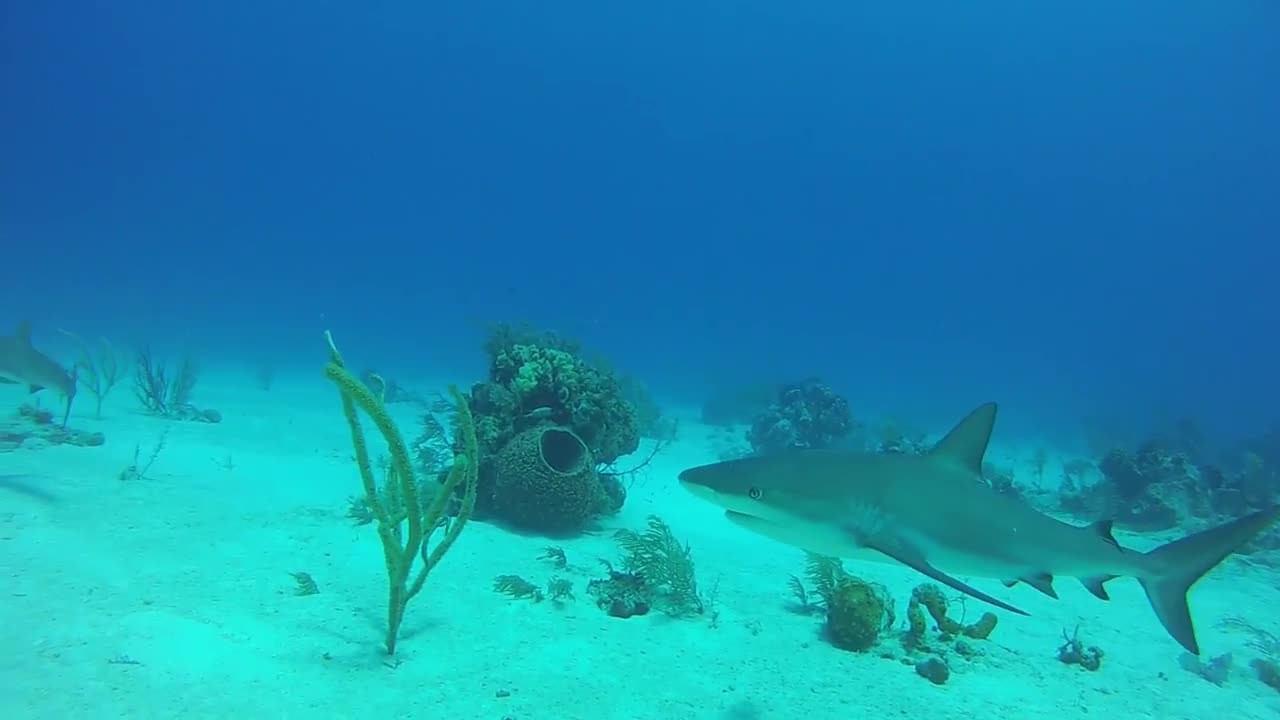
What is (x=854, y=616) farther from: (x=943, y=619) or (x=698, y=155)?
(x=698, y=155)

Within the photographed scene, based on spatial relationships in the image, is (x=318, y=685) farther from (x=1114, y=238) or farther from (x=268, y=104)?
(x=1114, y=238)

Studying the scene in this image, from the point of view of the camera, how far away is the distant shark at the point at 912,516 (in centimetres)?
299

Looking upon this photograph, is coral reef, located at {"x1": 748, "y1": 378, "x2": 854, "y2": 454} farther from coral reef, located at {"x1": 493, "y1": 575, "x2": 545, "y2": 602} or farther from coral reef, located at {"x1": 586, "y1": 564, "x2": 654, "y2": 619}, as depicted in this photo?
coral reef, located at {"x1": 493, "y1": 575, "x2": 545, "y2": 602}

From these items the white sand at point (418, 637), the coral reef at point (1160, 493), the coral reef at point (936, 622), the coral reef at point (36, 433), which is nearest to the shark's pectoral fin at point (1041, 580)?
the white sand at point (418, 637)

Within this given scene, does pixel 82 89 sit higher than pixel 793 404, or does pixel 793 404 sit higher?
pixel 82 89

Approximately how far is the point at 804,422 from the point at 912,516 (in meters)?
14.6

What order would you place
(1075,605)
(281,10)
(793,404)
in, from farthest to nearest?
(281,10)
(793,404)
(1075,605)

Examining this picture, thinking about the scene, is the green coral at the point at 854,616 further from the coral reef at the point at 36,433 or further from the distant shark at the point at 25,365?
the coral reef at the point at 36,433

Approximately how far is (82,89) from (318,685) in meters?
171

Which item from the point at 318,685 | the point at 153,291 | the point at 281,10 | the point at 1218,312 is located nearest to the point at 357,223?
the point at 281,10

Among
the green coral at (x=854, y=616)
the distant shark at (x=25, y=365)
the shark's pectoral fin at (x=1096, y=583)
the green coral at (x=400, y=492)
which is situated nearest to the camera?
the shark's pectoral fin at (x=1096, y=583)

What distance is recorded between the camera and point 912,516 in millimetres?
3111

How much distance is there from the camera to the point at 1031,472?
58.2 feet

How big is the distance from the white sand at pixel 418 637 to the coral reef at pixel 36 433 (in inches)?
34.6
